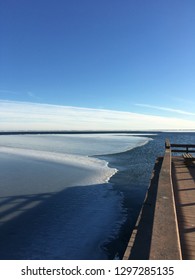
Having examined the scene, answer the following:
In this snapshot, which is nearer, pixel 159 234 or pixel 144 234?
pixel 159 234

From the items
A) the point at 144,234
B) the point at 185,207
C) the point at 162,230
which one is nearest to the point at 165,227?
the point at 162,230

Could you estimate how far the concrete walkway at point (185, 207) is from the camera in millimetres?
4780

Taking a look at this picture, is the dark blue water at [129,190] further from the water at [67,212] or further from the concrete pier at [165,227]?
the concrete pier at [165,227]

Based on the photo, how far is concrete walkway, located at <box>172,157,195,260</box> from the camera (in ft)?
15.7

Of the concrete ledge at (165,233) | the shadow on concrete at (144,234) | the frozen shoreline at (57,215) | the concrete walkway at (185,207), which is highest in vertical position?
the concrete ledge at (165,233)

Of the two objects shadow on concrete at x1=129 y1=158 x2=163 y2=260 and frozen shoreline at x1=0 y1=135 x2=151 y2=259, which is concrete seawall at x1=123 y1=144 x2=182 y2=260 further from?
frozen shoreline at x1=0 y1=135 x2=151 y2=259

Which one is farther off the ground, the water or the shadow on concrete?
the shadow on concrete

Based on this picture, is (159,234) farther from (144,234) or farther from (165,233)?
(144,234)

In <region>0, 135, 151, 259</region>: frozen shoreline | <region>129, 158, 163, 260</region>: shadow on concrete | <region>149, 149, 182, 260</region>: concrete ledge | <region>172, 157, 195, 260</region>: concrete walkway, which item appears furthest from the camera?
<region>0, 135, 151, 259</region>: frozen shoreline

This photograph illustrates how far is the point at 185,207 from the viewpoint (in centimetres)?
691


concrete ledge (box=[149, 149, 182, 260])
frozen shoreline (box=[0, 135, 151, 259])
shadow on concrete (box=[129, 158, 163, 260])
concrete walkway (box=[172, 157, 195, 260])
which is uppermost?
concrete ledge (box=[149, 149, 182, 260])

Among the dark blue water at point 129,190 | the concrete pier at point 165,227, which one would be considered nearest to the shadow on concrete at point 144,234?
the concrete pier at point 165,227

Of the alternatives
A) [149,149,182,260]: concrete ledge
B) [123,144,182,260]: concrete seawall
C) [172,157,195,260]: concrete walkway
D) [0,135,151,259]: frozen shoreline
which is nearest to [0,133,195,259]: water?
[0,135,151,259]: frozen shoreline
